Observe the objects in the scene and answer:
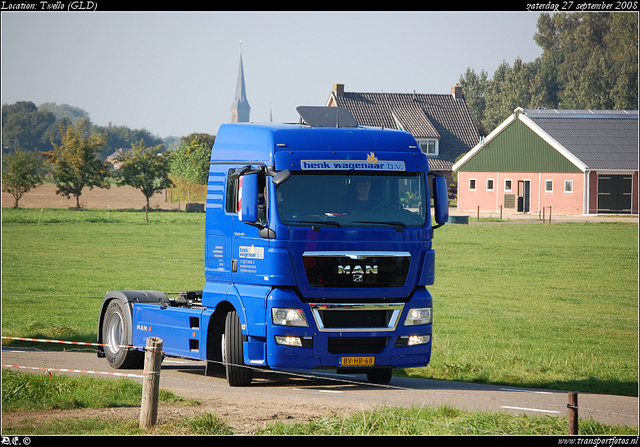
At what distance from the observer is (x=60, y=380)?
37.7 feet

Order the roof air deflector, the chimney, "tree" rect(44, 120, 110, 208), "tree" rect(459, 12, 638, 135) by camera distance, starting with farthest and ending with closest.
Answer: "tree" rect(459, 12, 638, 135) < the chimney < "tree" rect(44, 120, 110, 208) < the roof air deflector

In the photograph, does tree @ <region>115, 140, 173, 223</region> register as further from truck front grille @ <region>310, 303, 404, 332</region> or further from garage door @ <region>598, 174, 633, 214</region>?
truck front grille @ <region>310, 303, 404, 332</region>

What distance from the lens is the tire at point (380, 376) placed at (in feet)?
Answer: 42.6

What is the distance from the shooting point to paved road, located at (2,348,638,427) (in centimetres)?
1075

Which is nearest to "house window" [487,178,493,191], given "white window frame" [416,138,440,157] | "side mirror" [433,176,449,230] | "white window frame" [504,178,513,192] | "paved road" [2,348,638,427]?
"white window frame" [504,178,513,192]

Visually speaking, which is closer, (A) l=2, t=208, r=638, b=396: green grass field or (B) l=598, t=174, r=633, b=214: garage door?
(A) l=2, t=208, r=638, b=396: green grass field

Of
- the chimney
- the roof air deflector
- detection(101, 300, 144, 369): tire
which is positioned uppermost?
the chimney

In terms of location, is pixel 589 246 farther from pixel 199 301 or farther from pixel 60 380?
pixel 60 380

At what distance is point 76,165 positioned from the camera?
7344 cm

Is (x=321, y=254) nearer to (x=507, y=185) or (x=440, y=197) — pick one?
(x=440, y=197)

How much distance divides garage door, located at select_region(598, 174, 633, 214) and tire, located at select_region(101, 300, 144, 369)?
5519cm

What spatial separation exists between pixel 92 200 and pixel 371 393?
274 ft

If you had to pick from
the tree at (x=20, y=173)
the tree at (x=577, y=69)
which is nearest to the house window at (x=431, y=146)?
the tree at (x=577, y=69)

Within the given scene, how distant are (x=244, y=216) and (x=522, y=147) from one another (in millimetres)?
61269
